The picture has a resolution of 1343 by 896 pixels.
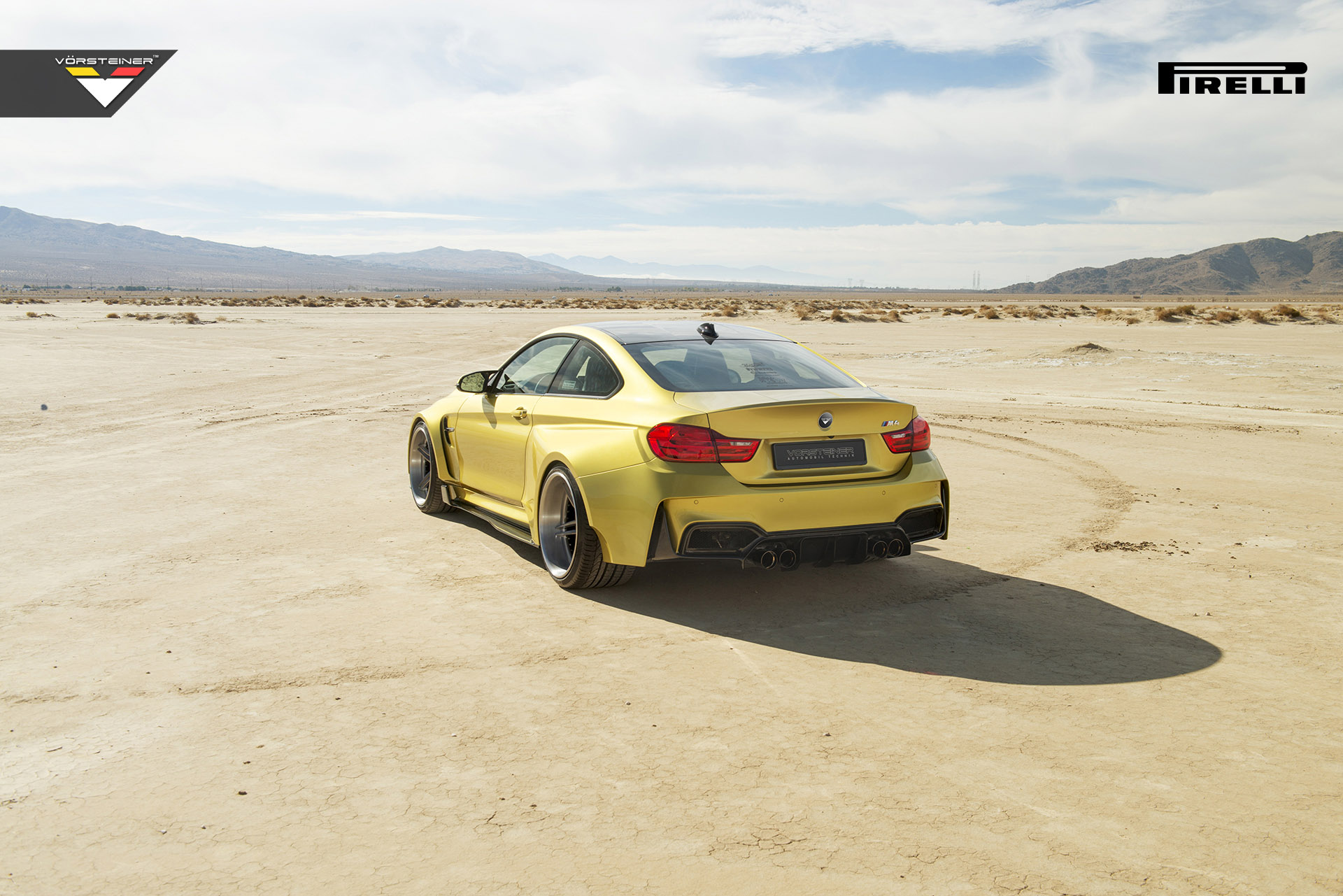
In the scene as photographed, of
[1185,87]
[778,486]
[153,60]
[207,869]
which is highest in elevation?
[153,60]

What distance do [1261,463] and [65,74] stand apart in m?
28.0

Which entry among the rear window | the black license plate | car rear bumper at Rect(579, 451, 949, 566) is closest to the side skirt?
car rear bumper at Rect(579, 451, 949, 566)

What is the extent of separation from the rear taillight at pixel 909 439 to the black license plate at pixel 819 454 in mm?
180

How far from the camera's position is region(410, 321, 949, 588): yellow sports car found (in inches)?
213

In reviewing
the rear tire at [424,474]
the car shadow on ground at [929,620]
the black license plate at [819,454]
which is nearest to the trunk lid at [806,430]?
the black license plate at [819,454]

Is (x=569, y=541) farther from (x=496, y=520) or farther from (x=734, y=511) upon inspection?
(x=734, y=511)

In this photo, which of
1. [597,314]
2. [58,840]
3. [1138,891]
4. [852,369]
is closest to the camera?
[1138,891]

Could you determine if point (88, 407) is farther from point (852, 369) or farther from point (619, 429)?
point (852, 369)

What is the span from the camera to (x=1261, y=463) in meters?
10.6

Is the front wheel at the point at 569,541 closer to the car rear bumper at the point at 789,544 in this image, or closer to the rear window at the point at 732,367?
the car rear bumper at the point at 789,544

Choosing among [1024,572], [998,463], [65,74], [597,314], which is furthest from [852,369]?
[597,314]

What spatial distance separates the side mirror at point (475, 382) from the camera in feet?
24.9

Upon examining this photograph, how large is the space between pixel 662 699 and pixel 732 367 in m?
2.42

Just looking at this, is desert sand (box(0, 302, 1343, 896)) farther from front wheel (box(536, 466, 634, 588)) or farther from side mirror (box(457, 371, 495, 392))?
side mirror (box(457, 371, 495, 392))
